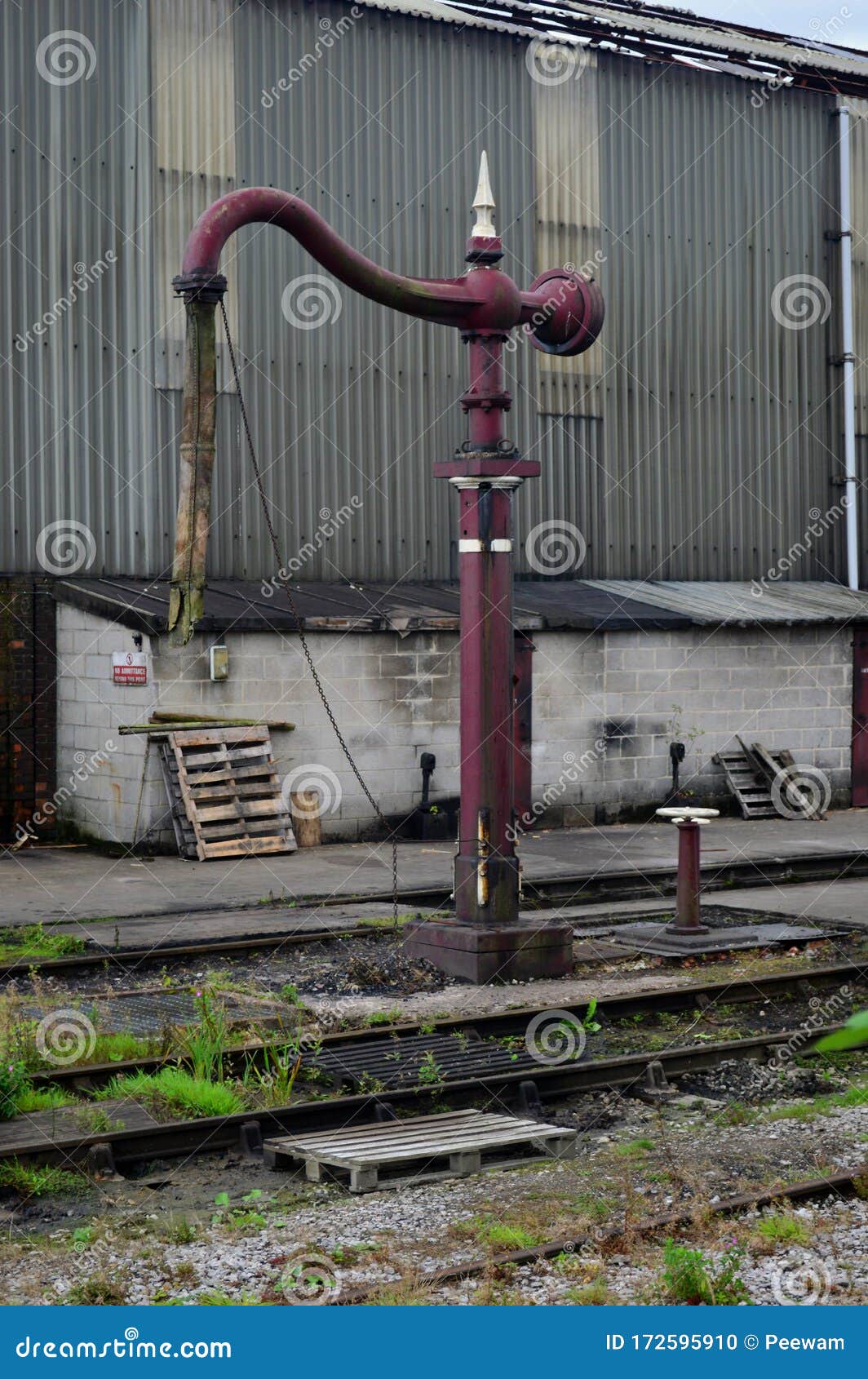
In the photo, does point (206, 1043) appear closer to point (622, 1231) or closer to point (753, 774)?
point (622, 1231)

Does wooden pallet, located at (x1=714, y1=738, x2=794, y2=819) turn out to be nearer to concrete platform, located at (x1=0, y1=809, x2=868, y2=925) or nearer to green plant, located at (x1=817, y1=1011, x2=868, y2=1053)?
concrete platform, located at (x1=0, y1=809, x2=868, y2=925)

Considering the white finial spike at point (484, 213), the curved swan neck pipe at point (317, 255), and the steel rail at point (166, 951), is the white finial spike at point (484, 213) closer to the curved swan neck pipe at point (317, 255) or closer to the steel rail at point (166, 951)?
the curved swan neck pipe at point (317, 255)

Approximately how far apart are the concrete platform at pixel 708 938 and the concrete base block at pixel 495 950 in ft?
3.95

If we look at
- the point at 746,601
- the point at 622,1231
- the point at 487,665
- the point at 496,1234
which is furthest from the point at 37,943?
the point at 746,601

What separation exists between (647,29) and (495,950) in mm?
16959

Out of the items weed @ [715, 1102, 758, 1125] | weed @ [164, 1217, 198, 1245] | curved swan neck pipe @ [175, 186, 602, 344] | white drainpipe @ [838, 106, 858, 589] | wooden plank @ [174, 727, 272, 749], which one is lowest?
weed @ [164, 1217, 198, 1245]

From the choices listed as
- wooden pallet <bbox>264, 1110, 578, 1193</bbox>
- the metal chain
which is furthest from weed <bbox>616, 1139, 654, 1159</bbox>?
the metal chain

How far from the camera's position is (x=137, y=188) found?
21.2 metres

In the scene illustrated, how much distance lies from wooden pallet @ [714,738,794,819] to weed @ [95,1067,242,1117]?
48.8ft

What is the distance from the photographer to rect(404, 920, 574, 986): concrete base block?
40.9 feet

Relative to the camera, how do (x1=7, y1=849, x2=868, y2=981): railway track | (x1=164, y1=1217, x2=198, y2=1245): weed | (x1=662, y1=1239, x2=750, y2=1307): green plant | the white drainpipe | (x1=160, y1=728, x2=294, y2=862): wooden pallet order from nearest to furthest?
(x1=662, y1=1239, x2=750, y2=1307): green plant
(x1=164, y1=1217, x2=198, y2=1245): weed
(x1=7, y1=849, x2=868, y2=981): railway track
(x1=160, y1=728, x2=294, y2=862): wooden pallet
the white drainpipe

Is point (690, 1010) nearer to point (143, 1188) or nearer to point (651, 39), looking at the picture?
point (143, 1188)

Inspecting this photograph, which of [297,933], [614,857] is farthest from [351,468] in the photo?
[297,933]

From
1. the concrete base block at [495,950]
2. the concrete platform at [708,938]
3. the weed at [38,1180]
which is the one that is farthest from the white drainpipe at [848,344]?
the weed at [38,1180]
